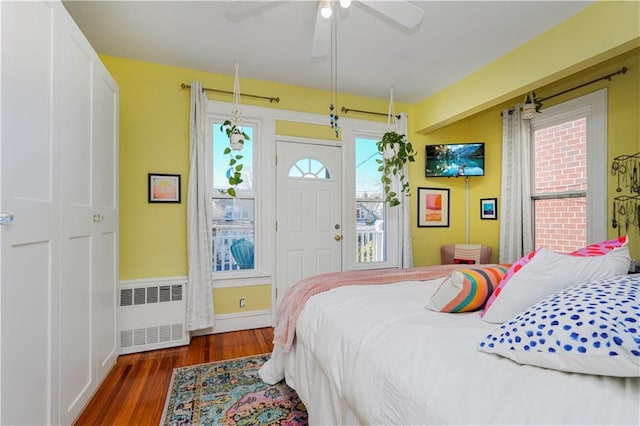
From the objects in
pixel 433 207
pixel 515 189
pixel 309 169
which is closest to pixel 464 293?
pixel 309 169

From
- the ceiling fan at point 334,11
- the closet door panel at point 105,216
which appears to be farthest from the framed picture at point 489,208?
the closet door panel at point 105,216

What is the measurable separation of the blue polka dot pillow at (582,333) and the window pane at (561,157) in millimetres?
2697

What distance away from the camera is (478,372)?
0.78m

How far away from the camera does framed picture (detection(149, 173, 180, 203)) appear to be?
282 centimetres

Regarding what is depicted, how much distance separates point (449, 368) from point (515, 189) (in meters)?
3.31

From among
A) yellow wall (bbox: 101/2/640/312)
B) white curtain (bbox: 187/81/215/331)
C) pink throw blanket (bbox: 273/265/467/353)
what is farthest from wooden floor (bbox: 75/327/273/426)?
pink throw blanket (bbox: 273/265/467/353)

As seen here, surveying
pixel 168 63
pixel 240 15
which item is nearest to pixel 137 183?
pixel 168 63

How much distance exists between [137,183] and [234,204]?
90 cm

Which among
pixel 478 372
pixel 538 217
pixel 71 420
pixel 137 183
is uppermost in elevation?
pixel 137 183

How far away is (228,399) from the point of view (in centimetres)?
190

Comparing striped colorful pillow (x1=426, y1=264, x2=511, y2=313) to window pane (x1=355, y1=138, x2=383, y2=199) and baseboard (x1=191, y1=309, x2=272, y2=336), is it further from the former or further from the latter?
window pane (x1=355, y1=138, x2=383, y2=199)

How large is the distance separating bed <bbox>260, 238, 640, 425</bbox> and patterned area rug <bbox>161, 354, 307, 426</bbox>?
37 cm

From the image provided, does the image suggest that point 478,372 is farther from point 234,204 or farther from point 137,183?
point 137,183

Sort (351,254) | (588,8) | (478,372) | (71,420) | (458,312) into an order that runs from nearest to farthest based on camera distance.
Answer: 1. (478,372)
2. (458,312)
3. (71,420)
4. (588,8)
5. (351,254)
